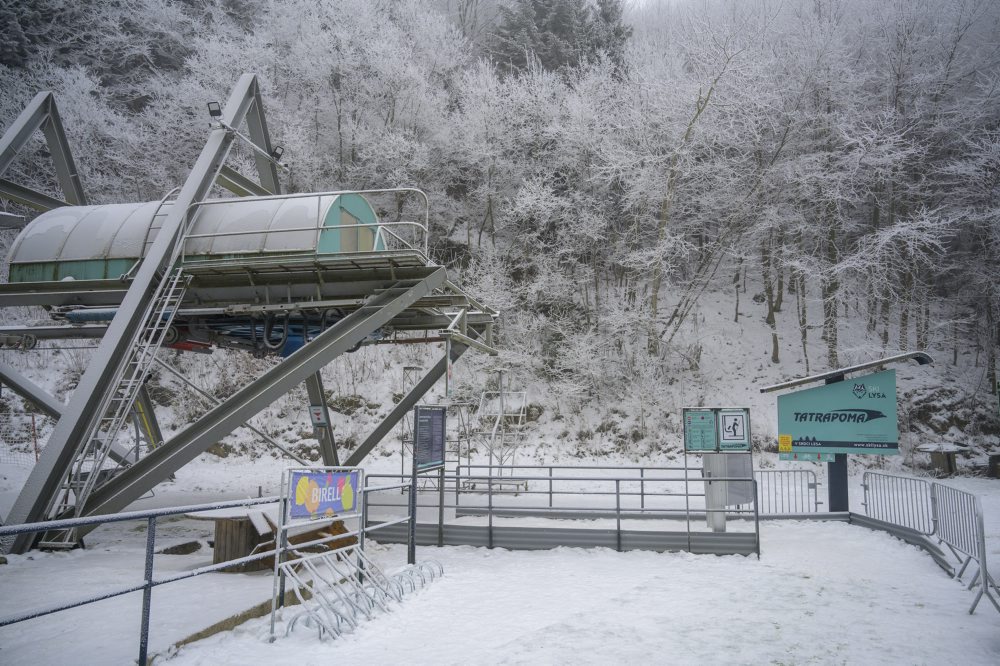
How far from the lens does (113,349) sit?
9.44m

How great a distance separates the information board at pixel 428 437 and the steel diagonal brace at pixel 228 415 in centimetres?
169

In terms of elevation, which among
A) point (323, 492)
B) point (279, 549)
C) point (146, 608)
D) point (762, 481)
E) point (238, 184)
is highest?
point (238, 184)

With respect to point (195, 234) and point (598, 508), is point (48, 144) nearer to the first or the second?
point (195, 234)

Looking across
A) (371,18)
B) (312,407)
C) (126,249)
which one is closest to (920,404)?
(312,407)

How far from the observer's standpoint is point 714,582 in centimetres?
837

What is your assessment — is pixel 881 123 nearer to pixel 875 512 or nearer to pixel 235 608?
pixel 875 512

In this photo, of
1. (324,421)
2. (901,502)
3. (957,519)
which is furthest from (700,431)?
(324,421)

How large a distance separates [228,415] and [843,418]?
11731 mm

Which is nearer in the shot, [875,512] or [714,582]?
[714,582]

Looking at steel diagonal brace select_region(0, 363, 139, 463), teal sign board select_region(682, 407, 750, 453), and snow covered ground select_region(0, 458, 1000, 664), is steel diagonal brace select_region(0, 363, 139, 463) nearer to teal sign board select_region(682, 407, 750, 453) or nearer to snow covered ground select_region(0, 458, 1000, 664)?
snow covered ground select_region(0, 458, 1000, 664)

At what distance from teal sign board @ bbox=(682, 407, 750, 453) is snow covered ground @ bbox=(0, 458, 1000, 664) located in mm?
1866

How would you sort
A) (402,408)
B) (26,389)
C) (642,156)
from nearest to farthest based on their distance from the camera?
(26,389) → (402,408) → (642,156)

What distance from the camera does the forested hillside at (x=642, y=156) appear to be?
76.1ft

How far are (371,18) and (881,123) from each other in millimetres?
22633
